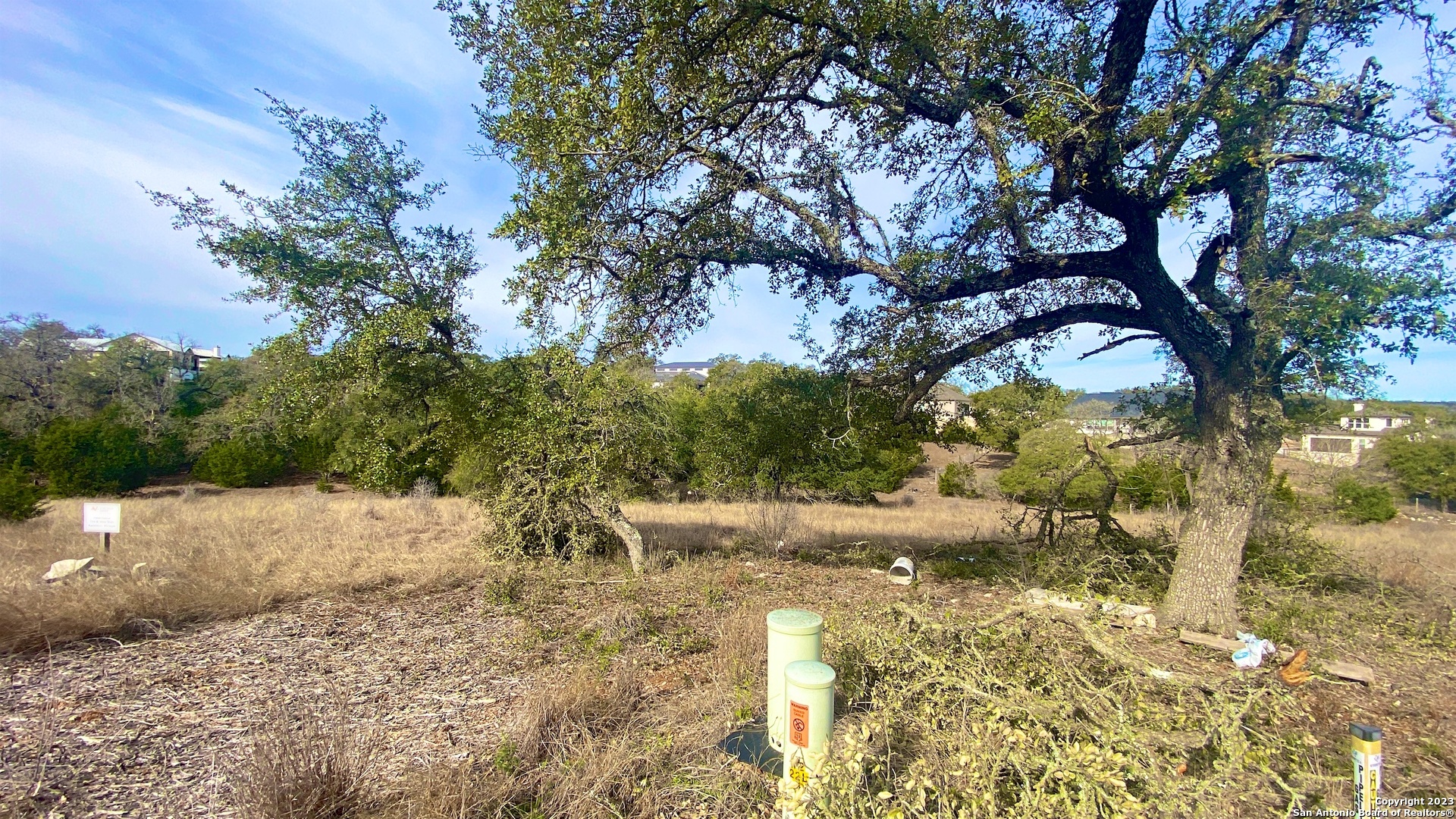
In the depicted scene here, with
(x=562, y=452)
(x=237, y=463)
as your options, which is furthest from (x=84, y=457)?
(x=562, y=452)

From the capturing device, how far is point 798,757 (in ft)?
9.25

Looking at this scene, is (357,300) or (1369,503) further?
(1369,503)

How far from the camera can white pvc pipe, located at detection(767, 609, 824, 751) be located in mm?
3244

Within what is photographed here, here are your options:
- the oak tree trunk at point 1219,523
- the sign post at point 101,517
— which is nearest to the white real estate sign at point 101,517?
the sign post at point 101,517

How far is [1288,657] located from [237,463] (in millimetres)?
33130

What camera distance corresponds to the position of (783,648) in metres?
3.29

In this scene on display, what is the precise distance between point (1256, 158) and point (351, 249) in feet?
31.3

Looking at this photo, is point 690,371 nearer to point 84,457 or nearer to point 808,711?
point 84,457

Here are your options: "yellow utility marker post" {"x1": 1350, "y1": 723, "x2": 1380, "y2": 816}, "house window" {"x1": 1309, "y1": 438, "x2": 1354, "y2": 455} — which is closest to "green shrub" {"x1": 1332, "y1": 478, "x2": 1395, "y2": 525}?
"house window" {"x1": 1309, "y1": 438, "x2": 1354, "y2": 455}

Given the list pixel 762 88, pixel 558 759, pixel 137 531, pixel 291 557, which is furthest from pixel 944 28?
pixel 137 531

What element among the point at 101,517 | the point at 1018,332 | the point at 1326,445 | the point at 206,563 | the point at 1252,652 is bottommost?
the point at 1252,652

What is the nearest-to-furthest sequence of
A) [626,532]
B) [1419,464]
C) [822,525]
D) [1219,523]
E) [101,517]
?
[1219,523] → [101,517] → [626,532] → [822,525] → [1419,464]

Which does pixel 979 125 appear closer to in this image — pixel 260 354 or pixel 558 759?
pixel 558 759

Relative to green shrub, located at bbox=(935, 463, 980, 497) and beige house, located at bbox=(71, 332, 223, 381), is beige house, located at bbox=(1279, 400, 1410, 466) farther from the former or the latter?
beige house, located at bbox=(71, 332, 223, 381)
